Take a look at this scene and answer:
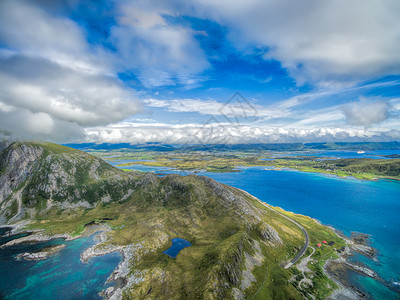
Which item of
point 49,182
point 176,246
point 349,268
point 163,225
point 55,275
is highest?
point 49,182

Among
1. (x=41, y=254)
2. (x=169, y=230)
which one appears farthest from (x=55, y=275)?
(x=169, y=230)

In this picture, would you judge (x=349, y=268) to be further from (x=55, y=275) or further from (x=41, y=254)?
(x=41, y=254)

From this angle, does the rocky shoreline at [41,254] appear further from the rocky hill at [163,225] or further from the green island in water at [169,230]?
the rocky hill at [163,225]

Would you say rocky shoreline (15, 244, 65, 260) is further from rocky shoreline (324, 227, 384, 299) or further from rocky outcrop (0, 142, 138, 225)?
rocky shoreline (324, 227, 384, 299)

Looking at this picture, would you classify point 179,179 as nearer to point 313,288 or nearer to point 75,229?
point 75,229

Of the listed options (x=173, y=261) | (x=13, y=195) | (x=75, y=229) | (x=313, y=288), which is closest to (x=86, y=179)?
(x=13, y=195)
